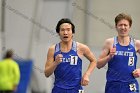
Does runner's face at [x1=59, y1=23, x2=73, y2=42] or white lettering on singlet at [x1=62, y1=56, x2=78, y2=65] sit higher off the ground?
runner's face at [x1=59, y1=23, x2=73, y2=42]

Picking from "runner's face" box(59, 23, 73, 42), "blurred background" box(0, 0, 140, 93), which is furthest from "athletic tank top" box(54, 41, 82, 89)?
"blurred background" box(0, 0, 140, 93)

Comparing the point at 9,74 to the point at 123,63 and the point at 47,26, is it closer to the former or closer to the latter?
the point at 47,26

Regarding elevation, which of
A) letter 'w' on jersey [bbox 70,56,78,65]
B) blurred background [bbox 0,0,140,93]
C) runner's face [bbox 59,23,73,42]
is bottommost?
letter 'w' on jersey [bbox 70,56,78,65]

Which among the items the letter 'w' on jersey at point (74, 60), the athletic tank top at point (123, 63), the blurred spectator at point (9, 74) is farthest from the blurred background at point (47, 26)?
the letter 'w' on jersey at point (74, 60)

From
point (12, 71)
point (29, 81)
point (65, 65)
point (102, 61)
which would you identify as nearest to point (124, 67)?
point (102, 61)

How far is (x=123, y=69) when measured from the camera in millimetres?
6461

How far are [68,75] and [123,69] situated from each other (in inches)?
25.0

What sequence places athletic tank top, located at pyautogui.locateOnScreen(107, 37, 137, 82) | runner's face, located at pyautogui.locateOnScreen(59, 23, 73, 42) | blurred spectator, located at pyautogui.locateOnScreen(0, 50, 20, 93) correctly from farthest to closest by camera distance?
blurred spectator, located at pyautogui.locateOnScreen(0, 50, 20, 93) < athletic tank top, located at pyautogui.locateOnScreen(107, 37, 137, 82) < runner's face, located at pyautogui.locateOnScreen(59, 23, 73, 42)

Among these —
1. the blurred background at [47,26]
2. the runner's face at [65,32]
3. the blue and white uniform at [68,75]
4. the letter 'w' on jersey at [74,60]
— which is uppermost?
the blurred background at [47,26]

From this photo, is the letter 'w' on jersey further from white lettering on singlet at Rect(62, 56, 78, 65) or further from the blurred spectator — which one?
the blurred spectator

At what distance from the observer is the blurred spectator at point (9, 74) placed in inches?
398

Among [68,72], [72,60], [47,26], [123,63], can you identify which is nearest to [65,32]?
[72,60]

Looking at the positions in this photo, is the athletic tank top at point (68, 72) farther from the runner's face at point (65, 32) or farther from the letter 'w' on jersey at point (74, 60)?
the runner's face at point (65, 32)

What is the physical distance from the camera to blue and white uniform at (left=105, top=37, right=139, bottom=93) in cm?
646
